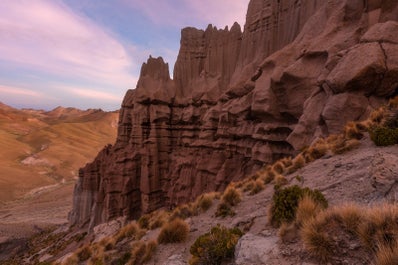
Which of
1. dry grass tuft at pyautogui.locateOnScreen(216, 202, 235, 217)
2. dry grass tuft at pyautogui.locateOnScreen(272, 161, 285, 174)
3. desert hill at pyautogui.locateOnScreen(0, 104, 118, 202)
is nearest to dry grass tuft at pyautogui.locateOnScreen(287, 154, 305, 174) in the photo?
dry grass tuft at pyautogui.locateOnScreen(272, 161, 285, 174)

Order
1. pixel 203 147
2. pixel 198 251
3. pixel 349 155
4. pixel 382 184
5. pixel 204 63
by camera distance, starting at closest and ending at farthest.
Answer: pixel 382 184 < pixel 198 251 < pixel 349 155 < pixel 203 147 < pixel 204 63

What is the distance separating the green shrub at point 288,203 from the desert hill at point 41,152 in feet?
298

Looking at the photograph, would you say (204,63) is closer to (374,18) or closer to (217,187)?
(217,187)

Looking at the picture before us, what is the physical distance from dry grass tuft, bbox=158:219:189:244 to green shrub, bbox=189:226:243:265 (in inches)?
91.0

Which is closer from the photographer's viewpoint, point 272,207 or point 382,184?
point 382,184

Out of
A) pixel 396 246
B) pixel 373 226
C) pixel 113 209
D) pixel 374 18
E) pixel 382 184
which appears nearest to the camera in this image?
pixel 396 246

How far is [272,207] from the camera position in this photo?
7.88 metres

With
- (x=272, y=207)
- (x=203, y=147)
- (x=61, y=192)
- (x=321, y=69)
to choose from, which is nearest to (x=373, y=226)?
(x=272, y=207)

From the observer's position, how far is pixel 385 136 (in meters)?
10.7

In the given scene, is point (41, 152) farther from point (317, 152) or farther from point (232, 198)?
point (317, 152)

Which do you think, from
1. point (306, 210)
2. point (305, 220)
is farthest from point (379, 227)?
point (306, 210)

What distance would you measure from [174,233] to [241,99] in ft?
74.6

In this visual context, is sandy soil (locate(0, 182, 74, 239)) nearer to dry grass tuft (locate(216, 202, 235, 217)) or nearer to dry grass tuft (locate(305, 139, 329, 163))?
dry grass tuft (locate(216, 202, 235, 217))

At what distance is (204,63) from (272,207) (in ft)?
133
